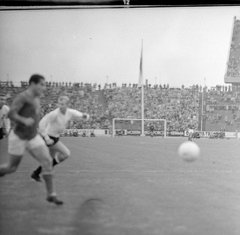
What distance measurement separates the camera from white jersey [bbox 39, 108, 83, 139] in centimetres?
326

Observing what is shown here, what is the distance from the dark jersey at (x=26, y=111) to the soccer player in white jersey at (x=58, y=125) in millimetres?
322

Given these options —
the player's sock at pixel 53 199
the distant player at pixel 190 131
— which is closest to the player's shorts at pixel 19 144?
the player's sock at pixel 53 199

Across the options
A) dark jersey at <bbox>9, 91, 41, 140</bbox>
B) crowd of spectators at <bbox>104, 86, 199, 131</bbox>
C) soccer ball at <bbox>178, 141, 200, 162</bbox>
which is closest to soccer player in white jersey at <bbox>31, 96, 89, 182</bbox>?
dark jersey at <bbox>9, 91, 41, 140</bbox>

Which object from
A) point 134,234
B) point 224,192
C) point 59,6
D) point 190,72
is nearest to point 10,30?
point 59,6

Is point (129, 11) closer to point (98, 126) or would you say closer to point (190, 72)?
point (190, 72)

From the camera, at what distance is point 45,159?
2963 millimetres

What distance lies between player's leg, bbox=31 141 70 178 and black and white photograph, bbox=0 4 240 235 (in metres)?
0.01

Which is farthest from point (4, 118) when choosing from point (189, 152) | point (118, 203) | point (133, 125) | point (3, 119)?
point (133, 125)

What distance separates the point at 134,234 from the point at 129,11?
A: 224 centimetres

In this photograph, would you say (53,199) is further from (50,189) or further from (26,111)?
(26,111)

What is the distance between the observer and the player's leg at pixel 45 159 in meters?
2.92

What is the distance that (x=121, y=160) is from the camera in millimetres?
5539

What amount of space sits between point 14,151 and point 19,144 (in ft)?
0.27

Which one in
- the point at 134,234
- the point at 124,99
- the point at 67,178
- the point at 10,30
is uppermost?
the point at 10,30
